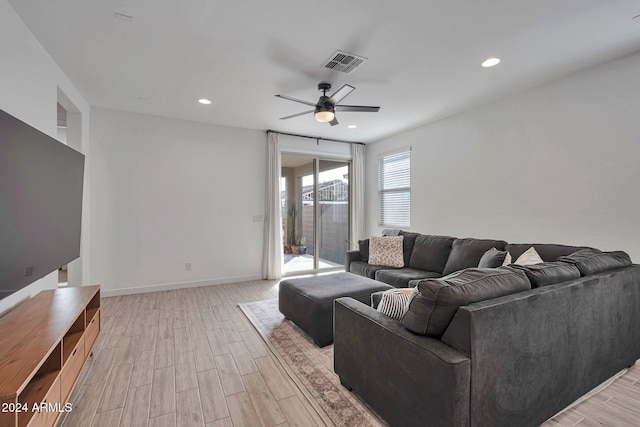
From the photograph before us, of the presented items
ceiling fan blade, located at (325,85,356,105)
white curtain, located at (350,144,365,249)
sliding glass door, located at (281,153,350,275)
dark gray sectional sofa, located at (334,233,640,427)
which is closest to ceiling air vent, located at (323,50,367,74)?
ceiling fan blade, located at (325,85,356,105)

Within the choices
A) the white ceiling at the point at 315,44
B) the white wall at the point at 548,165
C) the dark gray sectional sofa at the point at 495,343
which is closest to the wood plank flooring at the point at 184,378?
the dark gray sectional sofa at the point at 495,343

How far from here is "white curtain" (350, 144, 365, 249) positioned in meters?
6.19

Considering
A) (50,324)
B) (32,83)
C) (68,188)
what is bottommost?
(50,324)

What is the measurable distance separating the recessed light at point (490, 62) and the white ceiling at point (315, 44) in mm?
68

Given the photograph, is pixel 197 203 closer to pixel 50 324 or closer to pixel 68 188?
pixel 68 188

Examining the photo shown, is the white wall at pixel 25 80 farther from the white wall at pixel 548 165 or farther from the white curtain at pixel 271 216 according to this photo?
the white wall at pixel 548 165

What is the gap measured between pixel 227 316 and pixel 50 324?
1.88m

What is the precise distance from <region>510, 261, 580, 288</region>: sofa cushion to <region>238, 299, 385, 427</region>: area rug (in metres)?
1.22

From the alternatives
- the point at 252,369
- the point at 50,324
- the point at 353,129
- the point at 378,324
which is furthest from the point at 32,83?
the point at 353,129

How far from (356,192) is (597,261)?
14.5 feet

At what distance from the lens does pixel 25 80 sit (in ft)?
7.36

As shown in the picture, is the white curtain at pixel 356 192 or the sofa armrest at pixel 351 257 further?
the white curtain at pixel 356 192

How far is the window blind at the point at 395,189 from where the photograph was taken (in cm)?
542

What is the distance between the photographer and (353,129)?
523cm
